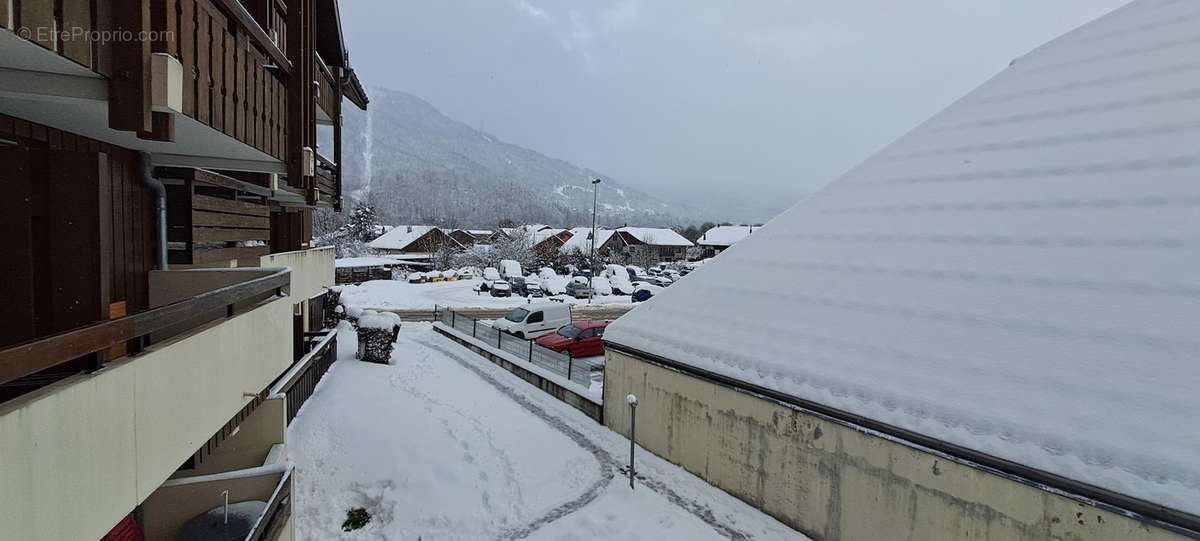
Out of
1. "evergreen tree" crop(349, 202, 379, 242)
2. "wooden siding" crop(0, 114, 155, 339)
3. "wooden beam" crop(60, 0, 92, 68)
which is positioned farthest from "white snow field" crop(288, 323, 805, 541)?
"evergreen tree" crop(349, 202, 379, 242)

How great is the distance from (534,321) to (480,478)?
14327 millimetres

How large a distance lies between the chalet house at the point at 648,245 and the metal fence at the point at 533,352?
4921 centimetres

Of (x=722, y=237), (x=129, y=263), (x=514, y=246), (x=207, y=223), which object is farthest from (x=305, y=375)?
(x=722, y=237)

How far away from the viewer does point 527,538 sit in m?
7.97

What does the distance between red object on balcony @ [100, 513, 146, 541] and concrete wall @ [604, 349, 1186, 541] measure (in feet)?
25.6

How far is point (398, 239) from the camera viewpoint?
75188 mm

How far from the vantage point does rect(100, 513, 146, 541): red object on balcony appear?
5.88m

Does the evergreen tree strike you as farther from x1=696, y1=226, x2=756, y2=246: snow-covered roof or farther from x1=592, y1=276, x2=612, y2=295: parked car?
x1=696, y1=226, x2=756, y2=246: snow-covered roof

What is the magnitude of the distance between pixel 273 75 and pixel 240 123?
2.09 meters

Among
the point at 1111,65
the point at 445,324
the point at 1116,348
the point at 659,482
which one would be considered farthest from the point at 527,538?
the point at 445,324

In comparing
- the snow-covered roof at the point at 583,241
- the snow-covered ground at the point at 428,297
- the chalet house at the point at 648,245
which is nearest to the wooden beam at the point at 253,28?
the snow-covered ground at the point at 428,297

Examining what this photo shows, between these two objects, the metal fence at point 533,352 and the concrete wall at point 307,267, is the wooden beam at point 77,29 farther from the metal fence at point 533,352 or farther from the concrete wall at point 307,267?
the metal fence at point 533,352

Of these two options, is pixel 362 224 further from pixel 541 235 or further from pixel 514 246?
pixel 514 246

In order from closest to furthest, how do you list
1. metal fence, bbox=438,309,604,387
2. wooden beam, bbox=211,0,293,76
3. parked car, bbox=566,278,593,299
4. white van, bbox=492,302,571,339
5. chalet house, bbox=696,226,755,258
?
wooden beam, bbox=211,0,293,76 → metal fence, bbox=438,309,604,387 → white van, bbox=492,302,571,339 → parked car, bbox=566,278,593,299 → chalet house, bbox=696,226,755,258
